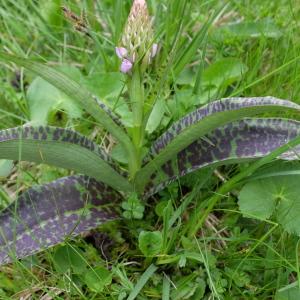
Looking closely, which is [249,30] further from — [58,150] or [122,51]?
[58,150]

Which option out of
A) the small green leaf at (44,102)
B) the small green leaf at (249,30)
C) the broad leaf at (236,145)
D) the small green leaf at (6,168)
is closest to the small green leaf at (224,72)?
the small green leaf at (249,30)

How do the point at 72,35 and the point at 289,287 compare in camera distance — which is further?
the point at 72,35

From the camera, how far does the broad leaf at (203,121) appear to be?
1.03 m

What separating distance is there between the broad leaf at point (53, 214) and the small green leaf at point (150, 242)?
124 mm

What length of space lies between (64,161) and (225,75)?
61 centimetres

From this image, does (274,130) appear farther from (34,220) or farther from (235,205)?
(34,220)

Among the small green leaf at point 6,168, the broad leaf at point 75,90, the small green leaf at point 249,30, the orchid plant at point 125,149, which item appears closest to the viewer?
the broad leaf at point 75,90

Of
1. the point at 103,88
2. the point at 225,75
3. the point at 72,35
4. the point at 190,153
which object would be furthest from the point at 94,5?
the point at 190,153

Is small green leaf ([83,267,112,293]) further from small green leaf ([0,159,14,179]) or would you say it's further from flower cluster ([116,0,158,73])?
flower cluster ([116,0,158,73])

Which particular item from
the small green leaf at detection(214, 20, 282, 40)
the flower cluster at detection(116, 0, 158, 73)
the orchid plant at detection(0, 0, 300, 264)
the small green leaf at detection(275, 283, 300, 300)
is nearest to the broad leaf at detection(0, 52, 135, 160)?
the orchid plant at detection(0, 0, 300, 264)

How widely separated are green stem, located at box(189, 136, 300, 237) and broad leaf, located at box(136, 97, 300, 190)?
8 cm

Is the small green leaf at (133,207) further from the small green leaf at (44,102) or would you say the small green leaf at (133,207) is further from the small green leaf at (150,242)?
the small green leaf at (44,102)

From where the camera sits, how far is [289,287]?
1092mm

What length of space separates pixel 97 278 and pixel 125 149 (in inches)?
12.3
